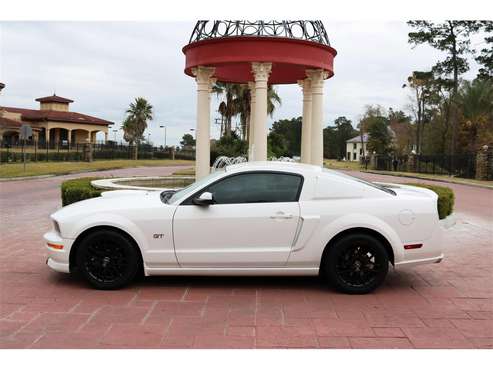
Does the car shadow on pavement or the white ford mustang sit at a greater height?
the white ford mustang

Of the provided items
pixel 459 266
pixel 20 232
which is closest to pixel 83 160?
pixel 20 232

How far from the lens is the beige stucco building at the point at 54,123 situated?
56219 millimetres

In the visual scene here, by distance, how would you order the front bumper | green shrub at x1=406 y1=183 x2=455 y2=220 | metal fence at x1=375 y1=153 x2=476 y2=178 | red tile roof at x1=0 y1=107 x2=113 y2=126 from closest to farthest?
the front bumper < green shrub at x1=406 y1=183 x2=455 y2=220 < metal fence at x1=375 y1=153 x2=476 y2=178 < red tile roof at x1=0 y1=107 x2=113 y2=126

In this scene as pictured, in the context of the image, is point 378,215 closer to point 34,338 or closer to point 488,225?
point 34,338

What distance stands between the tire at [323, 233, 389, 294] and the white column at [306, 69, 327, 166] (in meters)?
9.01

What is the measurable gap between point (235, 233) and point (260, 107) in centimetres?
823

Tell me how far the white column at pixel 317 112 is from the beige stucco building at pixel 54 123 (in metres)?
44.7

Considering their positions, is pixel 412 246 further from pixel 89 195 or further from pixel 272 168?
pixel 89 195

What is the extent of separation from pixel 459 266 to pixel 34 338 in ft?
18.3

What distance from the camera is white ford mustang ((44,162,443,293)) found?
17.9 ft

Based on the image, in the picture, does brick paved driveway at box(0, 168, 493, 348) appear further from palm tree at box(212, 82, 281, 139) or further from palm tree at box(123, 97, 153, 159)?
palm tree at box(123, 97, 153, 159)

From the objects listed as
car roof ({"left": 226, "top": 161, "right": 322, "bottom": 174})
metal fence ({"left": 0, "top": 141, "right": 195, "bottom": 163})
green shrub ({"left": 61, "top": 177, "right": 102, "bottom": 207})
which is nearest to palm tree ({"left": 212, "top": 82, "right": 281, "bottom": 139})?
metal fence ({"left": 0, "top": 141, "right": 195, "bottom": 163})

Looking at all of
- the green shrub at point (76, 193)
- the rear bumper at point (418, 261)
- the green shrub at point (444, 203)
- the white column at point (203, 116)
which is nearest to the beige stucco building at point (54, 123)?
the white column at point (203, 116)

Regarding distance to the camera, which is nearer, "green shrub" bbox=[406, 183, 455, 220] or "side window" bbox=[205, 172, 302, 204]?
"side window" bbox=[205, 172, 302, 204]
